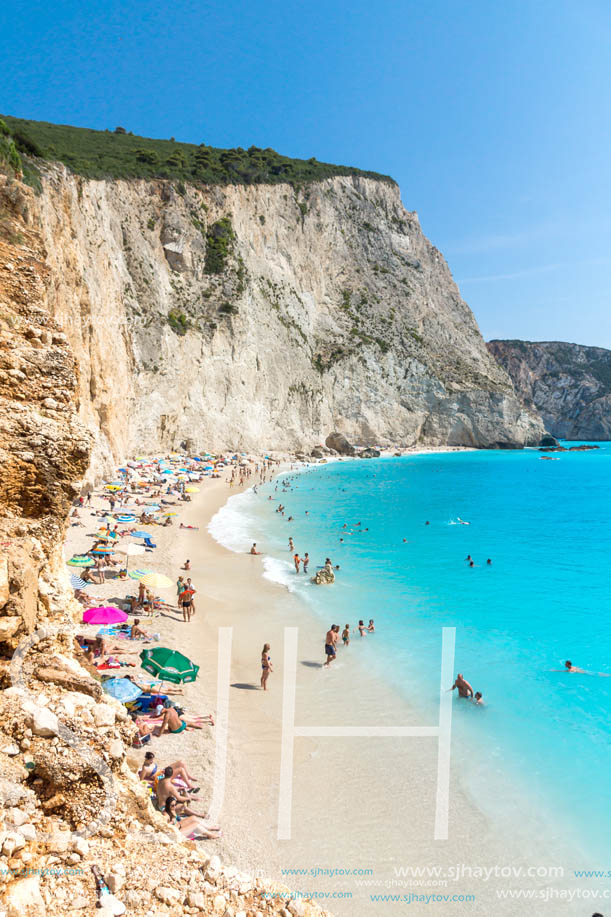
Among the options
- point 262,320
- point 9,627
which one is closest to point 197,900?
point 9,627

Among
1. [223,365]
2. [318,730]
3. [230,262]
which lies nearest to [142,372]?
[223,365]

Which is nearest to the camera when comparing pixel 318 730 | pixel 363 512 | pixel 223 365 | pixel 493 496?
pixel 318 730

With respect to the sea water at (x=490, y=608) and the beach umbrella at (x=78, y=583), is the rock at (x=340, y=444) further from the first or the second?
the beach umbrella at (x=78, y=583)

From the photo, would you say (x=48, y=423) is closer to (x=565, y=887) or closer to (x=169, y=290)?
(x=565, y=887)

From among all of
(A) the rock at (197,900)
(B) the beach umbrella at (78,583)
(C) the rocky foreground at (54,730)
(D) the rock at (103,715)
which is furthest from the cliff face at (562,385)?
(A) the rock at (197,900)

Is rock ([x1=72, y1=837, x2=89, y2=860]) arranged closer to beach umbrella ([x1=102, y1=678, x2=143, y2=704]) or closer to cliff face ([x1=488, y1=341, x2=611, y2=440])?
beach umbrella ([x1=102, y1=678, x2=143, y2=704])

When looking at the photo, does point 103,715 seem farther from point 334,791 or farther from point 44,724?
point 334,791
